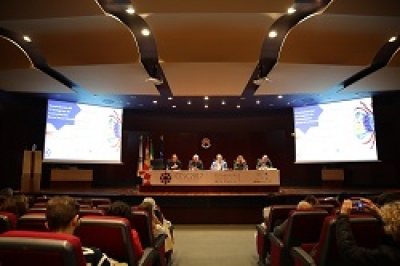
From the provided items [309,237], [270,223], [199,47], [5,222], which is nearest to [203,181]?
[199,47]

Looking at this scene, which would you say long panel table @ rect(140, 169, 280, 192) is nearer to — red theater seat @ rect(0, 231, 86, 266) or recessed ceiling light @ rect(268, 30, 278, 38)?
recessed ceiling light @ rect(268, 30, 278, 38)

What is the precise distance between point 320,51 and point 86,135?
701 cm

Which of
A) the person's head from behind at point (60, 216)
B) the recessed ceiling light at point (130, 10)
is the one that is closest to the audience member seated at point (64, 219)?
the person's head from behind at point (60, 216)

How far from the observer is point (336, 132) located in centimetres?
890

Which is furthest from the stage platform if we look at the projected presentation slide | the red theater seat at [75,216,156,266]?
the red theater seat at [75,216,156,266]

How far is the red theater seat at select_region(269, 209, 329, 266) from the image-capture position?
263cm

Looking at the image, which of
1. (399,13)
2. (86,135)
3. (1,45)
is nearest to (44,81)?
(1,45)

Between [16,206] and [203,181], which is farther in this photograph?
[203,181]

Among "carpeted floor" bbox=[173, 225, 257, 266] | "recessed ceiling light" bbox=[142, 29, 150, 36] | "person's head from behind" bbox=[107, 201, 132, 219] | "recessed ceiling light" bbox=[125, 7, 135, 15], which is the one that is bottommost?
"carpeted floor" bbox=[173, 225, 257, 266]

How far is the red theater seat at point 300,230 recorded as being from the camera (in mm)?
2631

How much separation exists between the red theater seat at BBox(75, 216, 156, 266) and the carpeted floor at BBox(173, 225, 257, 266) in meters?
2.09

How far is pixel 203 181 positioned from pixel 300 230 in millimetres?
4343

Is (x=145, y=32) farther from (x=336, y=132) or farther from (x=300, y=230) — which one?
(x=336, y=132)

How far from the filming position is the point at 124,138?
11.1 meters
